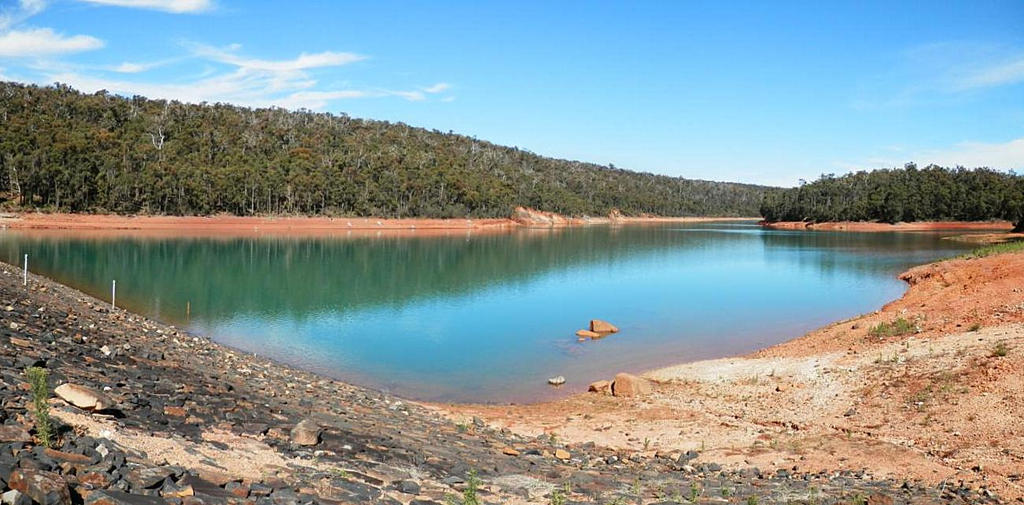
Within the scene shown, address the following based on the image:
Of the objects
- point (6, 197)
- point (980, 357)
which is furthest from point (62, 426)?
point (6, 197)

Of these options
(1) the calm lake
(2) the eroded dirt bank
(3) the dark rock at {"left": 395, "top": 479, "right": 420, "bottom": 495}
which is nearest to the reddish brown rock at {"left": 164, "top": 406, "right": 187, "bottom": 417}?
(3) the dark rock at {"left": 395, "top": 479, "right": 420, "bottom": 495}

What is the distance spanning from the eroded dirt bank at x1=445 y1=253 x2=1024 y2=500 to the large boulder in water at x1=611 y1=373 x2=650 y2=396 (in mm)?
266

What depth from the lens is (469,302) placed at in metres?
28.5

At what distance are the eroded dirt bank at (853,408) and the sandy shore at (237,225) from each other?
63303mm

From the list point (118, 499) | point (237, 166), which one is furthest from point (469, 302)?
point (237, 166)

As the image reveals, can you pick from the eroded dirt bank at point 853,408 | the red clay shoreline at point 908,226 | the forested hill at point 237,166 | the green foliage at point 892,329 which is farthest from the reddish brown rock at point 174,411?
the red clay shoreline at point 908,226

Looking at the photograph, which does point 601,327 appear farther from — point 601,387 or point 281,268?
point 281,268

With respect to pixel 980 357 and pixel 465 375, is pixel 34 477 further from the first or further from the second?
pixel 980 357

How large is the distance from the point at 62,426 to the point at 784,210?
14870 centimetres

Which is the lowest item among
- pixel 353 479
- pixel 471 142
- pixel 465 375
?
pixel 465 375

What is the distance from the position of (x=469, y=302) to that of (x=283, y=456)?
2203 cm

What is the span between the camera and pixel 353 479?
6066 mm

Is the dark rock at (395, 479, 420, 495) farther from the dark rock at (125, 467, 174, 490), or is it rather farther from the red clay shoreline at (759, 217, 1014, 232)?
the red clay shoreline at (759, 217, 1014, 232)

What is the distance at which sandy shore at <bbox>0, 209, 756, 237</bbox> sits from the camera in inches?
2616
